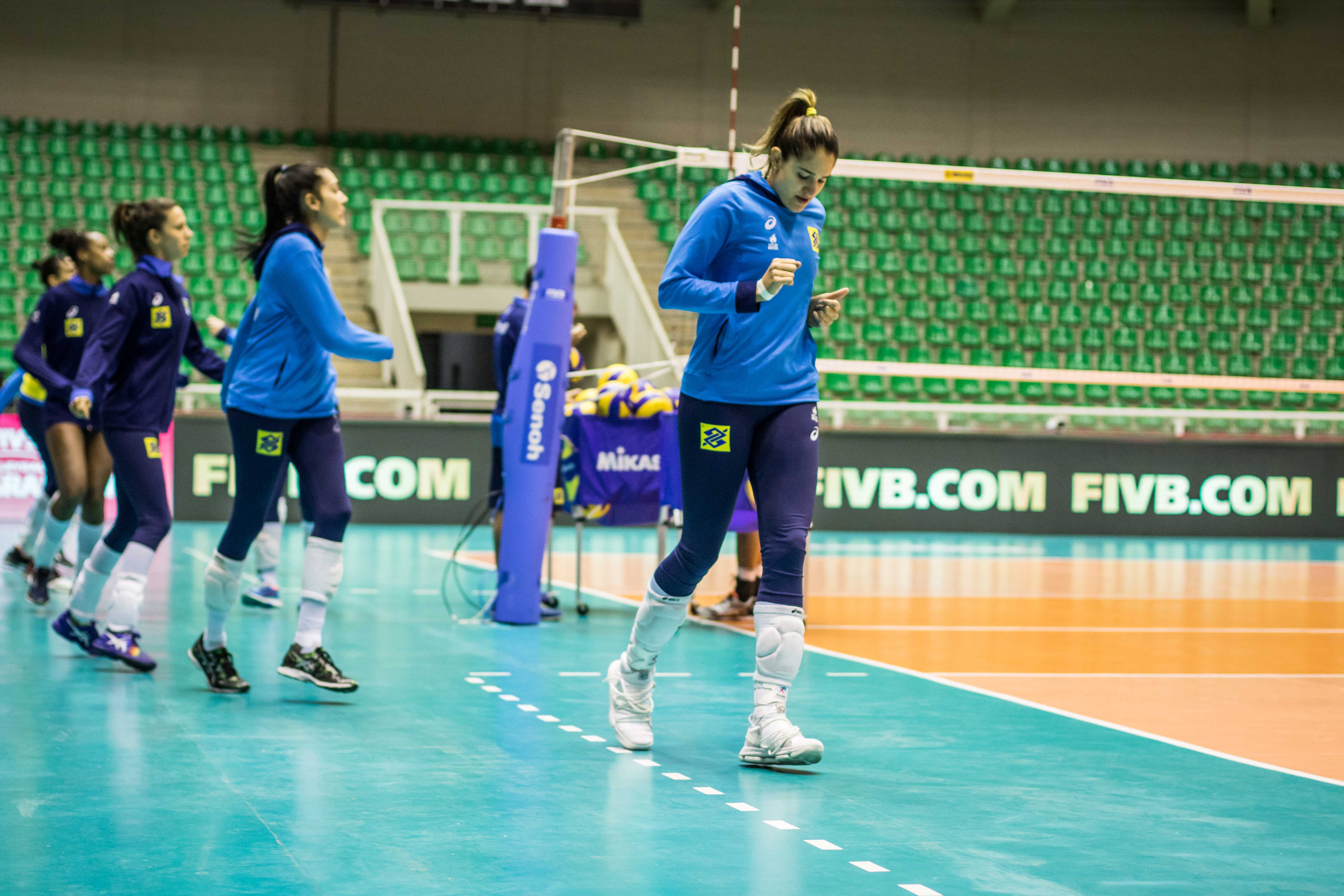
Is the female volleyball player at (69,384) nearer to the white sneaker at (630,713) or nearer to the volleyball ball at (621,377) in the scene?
the volleyball ball at (621,377)

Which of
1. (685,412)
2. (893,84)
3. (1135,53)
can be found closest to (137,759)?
(685,412)

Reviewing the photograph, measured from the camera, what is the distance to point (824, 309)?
15.4 feet

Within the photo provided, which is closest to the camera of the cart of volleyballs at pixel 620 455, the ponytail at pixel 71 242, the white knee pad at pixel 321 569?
the white knee pad at pixel 321 569

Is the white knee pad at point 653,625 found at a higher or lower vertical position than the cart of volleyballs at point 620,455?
lower

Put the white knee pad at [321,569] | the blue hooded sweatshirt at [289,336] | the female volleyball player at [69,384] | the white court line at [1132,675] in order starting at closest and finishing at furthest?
the blue hooded sweatshirt at [289,336], the white knee pad at [321,569], the white court line at [1132,675], the female volleyball player at [69,384]

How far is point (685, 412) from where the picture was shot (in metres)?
4.70

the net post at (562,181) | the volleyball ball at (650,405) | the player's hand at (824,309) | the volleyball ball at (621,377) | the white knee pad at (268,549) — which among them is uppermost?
the net post at (562,181)

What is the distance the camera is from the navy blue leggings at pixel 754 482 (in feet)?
14.9

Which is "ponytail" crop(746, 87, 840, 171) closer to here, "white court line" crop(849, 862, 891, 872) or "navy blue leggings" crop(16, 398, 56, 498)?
"white court line" crop(849, 862, 891, 872)

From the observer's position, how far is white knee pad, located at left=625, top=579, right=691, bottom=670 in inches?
188

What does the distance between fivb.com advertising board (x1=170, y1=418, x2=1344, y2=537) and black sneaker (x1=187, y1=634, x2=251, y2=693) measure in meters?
9.55

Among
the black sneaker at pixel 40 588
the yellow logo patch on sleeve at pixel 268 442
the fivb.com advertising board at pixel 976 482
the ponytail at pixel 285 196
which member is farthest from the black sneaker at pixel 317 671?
the fivb.com advertising board at pixel 976 482

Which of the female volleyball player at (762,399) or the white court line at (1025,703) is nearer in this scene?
the female volleyball player at (762,399)

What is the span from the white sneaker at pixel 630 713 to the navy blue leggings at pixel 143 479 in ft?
7.23
